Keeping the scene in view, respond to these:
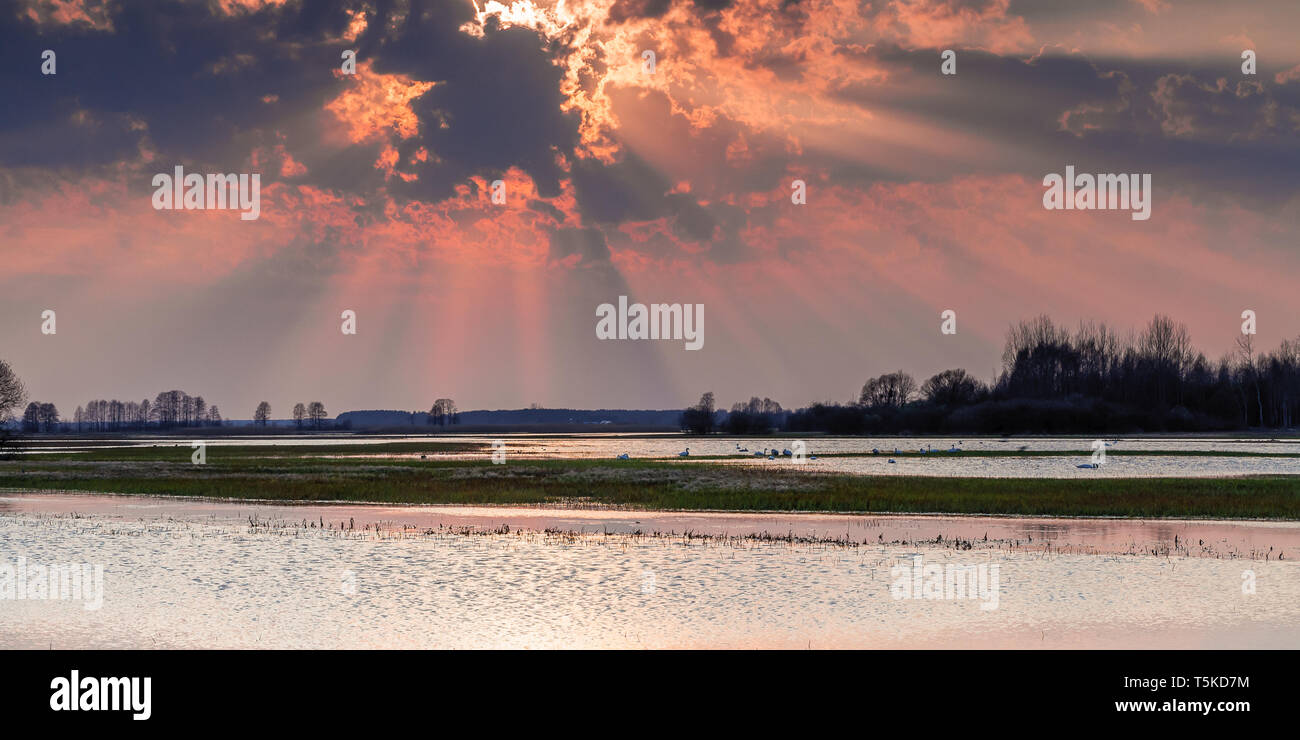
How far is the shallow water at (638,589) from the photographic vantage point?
16.7m

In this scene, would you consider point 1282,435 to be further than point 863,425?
No

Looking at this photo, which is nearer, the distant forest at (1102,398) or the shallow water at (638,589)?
the shallow water at (638,589)

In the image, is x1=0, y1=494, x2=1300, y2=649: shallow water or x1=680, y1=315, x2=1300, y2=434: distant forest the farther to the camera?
x1=680, y1=315, x2=1300, y2=434: distant forest

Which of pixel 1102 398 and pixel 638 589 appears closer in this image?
pixel 638 589

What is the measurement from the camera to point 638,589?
21.0 metres

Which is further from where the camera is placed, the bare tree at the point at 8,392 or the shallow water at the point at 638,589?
the bare tree at the point at 8,392

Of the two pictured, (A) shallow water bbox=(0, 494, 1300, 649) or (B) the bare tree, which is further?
(B) the bare tree

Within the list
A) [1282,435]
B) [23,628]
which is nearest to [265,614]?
[23,628]

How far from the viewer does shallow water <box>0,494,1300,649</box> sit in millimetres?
16734

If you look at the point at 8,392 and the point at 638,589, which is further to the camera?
the point at 8,392
